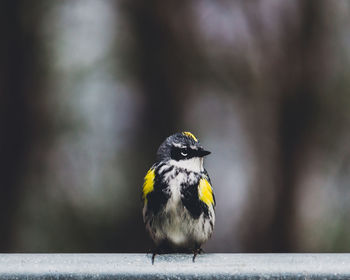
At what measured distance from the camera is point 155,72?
5555mm

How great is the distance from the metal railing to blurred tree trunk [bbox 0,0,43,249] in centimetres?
402

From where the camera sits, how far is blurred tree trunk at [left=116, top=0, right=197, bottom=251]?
5441mm

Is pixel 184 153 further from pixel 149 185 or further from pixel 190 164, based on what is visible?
pixel 149 185

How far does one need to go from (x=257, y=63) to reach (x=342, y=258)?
13.6ft

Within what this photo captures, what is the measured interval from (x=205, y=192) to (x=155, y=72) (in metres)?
3.22

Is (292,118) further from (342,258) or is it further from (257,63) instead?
(342,258)

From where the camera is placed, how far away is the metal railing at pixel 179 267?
4.55 feet

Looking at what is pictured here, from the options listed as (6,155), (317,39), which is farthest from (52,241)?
(317,39)

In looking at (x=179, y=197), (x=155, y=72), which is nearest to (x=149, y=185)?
(x=179, y=197)

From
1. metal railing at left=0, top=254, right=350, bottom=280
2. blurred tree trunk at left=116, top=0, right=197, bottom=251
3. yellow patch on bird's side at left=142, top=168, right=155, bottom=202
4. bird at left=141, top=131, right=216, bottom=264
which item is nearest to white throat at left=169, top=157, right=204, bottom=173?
bird at left=141, top=131, right=216, bottom=264

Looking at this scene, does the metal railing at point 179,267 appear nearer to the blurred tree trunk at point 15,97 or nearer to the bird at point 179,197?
the bird at point 179,197

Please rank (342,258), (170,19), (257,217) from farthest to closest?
(170,19)
(257,217)
(342,258)

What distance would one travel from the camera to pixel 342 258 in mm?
1421

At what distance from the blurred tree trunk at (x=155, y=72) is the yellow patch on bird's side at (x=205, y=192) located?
9.42 ft
